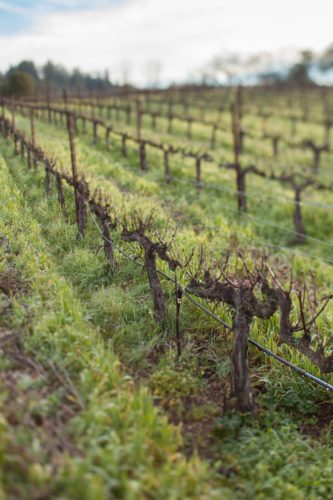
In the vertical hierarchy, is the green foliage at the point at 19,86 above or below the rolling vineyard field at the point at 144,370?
above

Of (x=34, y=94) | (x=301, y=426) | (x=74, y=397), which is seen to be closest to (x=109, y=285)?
(x=74, y=397)

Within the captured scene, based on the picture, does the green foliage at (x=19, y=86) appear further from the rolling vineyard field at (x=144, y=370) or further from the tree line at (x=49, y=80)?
the rolling vineyard field at (x=144, y=370)

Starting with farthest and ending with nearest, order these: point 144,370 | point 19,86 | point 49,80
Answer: point 49,80 < point 19,86 < point 144,370

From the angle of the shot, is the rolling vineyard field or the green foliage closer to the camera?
the rolling vineyard field

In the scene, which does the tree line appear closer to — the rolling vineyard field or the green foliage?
the green foliage

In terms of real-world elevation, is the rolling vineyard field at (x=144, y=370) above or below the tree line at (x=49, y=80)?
→ below

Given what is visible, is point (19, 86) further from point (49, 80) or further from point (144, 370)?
point (144, 370)

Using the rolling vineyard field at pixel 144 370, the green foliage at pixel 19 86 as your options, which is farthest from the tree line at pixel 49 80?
the rolling vineyard field at pixel 144 370

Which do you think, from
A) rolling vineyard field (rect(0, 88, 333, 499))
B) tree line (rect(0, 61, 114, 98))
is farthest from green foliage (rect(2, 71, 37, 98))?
rolling vineyard field (rect(0, 88, 333, 499))

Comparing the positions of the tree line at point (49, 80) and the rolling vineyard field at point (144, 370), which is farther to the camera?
the tree line at point (49, 80)

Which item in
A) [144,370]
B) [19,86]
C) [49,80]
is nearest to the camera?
[144,370]

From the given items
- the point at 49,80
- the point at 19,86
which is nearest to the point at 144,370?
the point at 19,86

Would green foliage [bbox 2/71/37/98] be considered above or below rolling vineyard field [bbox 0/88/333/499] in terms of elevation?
above

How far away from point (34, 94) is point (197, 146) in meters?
28.9
